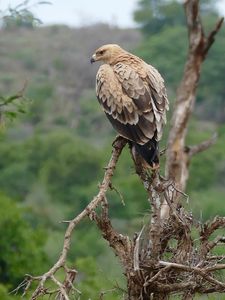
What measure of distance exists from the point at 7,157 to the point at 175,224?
108 ft

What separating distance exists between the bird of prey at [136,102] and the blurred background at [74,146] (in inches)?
21.9

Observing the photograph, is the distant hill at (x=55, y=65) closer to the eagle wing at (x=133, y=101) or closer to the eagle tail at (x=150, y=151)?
the eagle wing at (x=133, y=101)

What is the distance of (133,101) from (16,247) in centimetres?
1477

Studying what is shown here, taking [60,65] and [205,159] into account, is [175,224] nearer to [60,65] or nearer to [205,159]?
[205,159]

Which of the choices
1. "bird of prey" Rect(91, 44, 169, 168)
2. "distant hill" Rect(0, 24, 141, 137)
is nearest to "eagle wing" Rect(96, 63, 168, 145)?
"bird of prey" Rect(91, 44, 169, 168)

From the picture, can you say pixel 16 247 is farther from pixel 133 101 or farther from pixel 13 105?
pixel 133 101

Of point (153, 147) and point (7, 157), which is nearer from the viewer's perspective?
point (153, 147)

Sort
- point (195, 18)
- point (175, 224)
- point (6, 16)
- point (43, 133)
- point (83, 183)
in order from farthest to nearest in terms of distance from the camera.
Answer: point (43, 133) → point (83, 183) → point (195, 18) → point (6, 16) → point (175, 224)

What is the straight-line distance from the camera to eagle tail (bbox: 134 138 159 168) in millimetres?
5844

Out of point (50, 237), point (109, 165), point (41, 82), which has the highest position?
point (41, 82)

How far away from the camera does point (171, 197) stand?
5625 mm

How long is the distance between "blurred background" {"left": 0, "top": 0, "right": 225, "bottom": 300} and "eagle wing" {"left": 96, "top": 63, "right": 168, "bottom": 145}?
636 mm

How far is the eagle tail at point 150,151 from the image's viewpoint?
19.2 ft

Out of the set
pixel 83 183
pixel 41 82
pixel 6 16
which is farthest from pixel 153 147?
pixel 41 82
